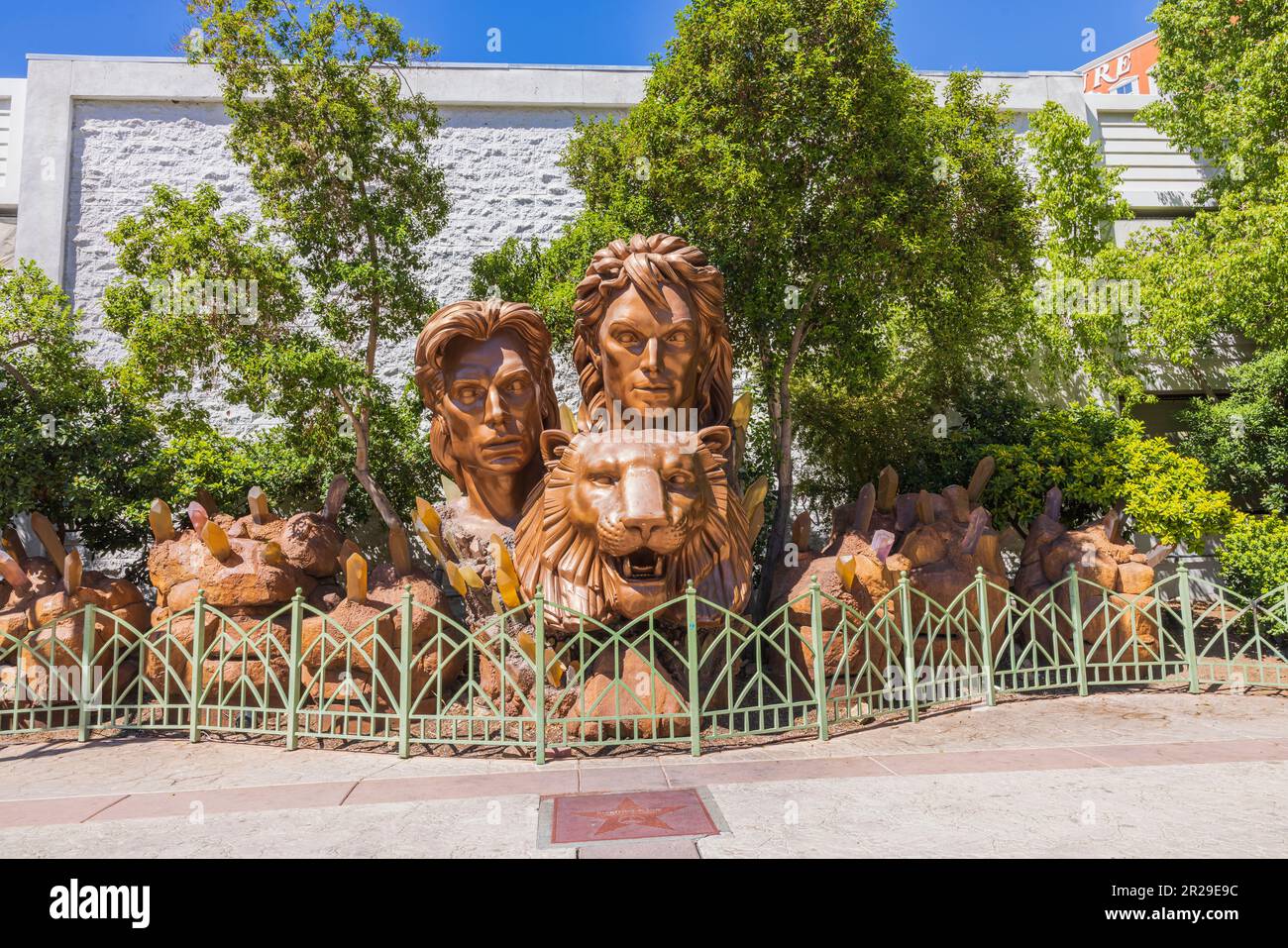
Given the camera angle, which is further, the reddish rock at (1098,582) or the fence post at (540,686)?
the reddish rock at (1098,582)

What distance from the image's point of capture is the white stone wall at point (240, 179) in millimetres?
12789

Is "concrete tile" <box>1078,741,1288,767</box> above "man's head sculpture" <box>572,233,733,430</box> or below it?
below

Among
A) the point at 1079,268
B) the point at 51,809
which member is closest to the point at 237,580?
the point at 51,809

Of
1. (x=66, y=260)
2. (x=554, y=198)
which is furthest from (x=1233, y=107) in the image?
(x=66, y=260)

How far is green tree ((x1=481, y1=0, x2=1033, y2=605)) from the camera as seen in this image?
8.71m

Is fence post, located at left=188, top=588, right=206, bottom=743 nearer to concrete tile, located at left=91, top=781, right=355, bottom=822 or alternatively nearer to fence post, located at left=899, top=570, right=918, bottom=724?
concrete tile, located at left=91, top=781, right=355, bottom=822

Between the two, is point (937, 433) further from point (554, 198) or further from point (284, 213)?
point (284, 213)

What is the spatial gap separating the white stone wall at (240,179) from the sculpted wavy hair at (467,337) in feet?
15.3

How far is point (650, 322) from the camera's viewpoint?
7383 millimetres

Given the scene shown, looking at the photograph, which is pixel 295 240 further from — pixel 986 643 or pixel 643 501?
pixel 986 643

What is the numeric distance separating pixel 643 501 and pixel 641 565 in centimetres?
64

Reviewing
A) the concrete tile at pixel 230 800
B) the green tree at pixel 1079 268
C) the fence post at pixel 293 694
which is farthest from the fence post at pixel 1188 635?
the fence post at pixel 293 694

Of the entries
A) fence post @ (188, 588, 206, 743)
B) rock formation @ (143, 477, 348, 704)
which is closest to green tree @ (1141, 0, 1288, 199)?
rock formation @ (143, 477, 348, 704)

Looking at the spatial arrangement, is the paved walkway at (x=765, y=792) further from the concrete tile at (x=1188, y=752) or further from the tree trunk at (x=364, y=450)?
the tree trunk at (x=364, y=450)
